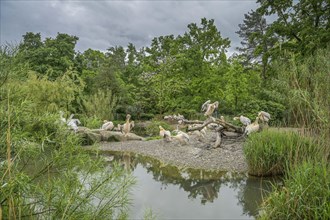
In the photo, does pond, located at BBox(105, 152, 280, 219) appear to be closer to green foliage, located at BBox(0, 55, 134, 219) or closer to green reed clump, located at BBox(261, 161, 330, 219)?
green reed clump, located at BBox(261, 161, 330, 219)

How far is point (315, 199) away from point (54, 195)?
258 centimetres

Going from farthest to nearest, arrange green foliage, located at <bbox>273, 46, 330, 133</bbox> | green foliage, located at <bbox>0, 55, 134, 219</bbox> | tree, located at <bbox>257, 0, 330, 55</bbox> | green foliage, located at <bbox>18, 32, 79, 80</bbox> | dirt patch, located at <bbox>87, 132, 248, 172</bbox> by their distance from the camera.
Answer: green foliage, located at <bbox>18, 32, 79, 80</bbox>
tree, located at <bbox>257, 0, 330, 55</bbox>
dirt patch, located at <bbox>87, 132, 248, 172</bbox>
green foliage, located at <bbox>273, 46, 330, 133</bbox>
green foliage, located at <bbox>0, 55, 134, 219</bbox>

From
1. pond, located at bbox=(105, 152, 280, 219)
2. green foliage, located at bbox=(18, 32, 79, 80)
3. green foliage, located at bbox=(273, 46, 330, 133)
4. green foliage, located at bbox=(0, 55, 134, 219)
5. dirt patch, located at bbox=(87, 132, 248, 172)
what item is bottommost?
pond, located at bbox=(105, 152, 280, 219)

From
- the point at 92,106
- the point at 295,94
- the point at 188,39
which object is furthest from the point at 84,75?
the point at 295,94

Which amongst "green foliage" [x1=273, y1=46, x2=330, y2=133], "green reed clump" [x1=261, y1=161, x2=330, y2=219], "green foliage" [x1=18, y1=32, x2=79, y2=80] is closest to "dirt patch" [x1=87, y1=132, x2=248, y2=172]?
"green foliage" [x1=273, y1=46, x2=330, y2=133]

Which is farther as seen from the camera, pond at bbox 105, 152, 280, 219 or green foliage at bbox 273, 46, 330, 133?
pond at bbox 105, 152, 280, 219

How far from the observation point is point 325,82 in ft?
13.4

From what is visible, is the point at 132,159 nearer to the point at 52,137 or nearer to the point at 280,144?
the point at 280,144

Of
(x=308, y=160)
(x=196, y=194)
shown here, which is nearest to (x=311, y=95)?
(x=308, y=160)

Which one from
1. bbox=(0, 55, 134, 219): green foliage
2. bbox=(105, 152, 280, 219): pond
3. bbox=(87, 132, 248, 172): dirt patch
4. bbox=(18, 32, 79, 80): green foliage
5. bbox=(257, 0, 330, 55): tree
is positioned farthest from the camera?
bbox=(18, 32, 79, 80): green foliage

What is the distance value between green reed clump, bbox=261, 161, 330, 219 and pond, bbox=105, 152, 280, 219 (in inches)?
22.0

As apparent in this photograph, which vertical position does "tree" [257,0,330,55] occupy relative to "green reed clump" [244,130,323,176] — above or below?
above

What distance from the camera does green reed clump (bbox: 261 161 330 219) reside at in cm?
317

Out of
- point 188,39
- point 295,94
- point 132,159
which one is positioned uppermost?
point 188,39
